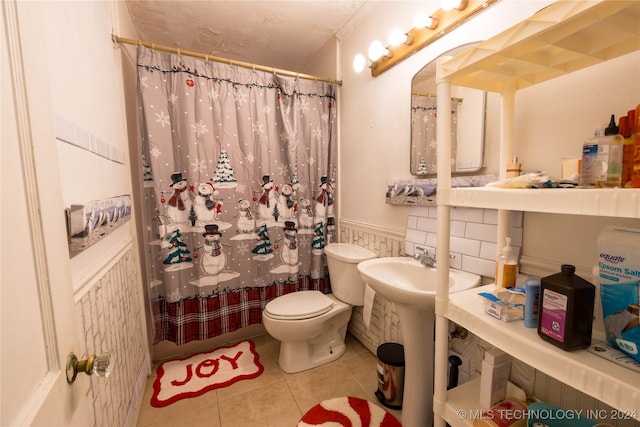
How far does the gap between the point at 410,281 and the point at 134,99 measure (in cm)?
202

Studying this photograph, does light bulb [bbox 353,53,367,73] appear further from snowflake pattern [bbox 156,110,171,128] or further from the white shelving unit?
snowflake pattern [bbox 156,110,171,128]

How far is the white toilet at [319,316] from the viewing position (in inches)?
66.2

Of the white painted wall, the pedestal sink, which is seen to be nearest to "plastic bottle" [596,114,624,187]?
the white painted wall

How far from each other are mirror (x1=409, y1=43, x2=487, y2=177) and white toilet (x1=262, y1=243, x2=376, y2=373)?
711 mm

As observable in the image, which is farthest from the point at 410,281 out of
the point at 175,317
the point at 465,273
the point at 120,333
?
the point at 175,317

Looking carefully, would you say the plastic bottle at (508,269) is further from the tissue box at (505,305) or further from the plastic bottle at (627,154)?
the plastic bottle at (627,154)

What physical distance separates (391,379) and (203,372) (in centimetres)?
117

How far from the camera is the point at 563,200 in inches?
23.7

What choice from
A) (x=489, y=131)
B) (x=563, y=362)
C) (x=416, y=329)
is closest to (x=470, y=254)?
(x=416, y=329)

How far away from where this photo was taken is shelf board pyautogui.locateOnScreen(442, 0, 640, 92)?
1.90 ft

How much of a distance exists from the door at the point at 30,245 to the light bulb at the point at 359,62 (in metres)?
1.72

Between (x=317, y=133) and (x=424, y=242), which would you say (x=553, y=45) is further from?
(x=317, y=133)

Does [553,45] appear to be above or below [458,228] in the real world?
above

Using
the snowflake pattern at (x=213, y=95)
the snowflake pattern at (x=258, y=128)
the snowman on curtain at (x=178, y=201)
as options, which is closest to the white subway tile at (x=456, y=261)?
the snowflake pattern at (x=258, y=128)
